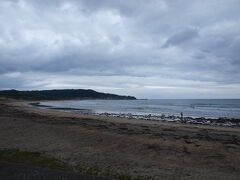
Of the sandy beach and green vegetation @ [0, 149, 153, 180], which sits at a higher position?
green vegetation @ [0, 149, 153, 180]

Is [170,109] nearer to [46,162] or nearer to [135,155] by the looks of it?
[135,155]

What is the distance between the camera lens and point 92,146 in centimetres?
911

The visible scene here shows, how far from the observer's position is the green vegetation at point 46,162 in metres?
5.61

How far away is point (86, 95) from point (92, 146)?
189m

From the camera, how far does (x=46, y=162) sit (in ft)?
20.6

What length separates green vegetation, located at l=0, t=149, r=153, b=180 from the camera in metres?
5.61

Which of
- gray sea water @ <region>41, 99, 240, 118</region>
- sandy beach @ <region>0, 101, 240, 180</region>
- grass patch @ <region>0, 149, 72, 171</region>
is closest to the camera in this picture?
grass patch @ <region>0, 149, 72, 171</region>

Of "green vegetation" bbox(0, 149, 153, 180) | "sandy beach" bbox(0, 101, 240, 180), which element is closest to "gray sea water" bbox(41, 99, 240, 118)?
"sandy beach" bbox(0, 101, 240, 180)

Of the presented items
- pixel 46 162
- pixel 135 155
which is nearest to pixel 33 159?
pixel 46 162

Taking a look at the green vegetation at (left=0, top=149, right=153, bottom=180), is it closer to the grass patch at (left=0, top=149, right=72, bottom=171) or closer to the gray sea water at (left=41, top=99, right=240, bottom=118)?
the grass patch at (left=0, top=149, right=72, bottom=171)

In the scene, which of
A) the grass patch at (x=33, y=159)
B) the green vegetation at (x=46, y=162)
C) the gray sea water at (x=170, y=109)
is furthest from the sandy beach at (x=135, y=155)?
the gray sea water at (x=170, y=109)

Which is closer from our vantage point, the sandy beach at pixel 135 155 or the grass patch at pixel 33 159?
the grass patch at pixel 33 159

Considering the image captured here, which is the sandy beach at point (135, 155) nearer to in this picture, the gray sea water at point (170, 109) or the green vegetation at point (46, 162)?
the green vegetation at point (46, 162)

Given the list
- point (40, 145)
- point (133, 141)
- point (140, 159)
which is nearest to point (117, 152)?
point (140, 159)
